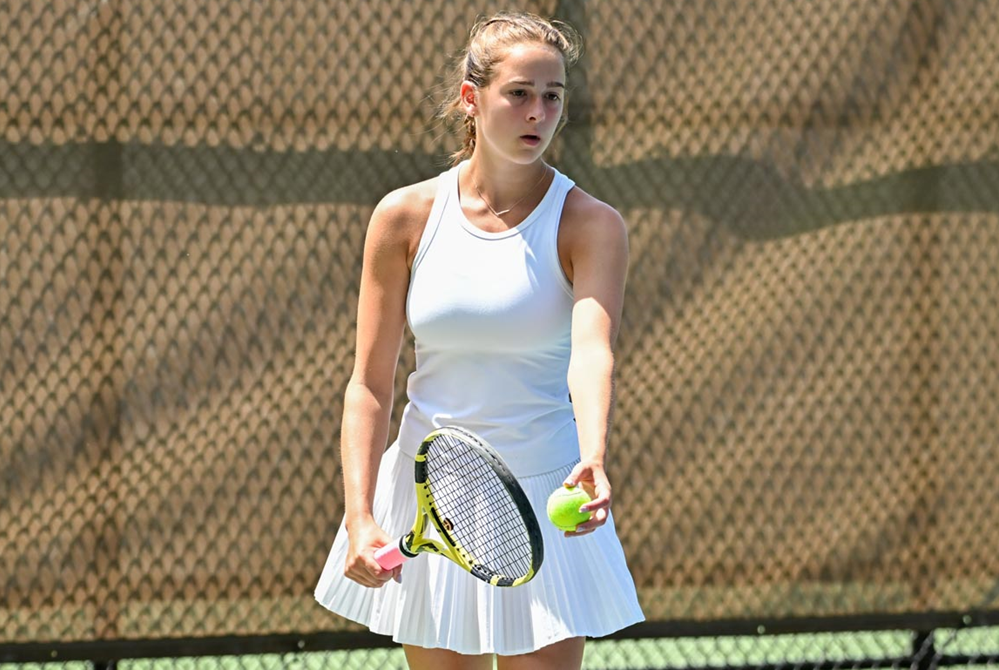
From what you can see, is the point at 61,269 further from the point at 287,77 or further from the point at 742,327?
the point at 742,327

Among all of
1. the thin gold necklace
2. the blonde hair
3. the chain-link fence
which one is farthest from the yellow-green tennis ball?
the chain-link fence

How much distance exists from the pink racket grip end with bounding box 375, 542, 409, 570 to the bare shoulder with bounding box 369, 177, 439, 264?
0.47 meters

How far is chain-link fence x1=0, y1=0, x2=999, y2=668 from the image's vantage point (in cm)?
327

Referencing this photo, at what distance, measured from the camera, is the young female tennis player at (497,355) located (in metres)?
2.01

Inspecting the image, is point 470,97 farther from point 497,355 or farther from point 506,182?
point 497,355

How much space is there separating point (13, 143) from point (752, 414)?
6.46ft

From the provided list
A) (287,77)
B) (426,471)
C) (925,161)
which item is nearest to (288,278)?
(287,77)

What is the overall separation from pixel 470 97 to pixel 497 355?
0.42 metres

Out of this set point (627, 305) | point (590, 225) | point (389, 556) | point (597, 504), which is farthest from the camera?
point (627, 305)

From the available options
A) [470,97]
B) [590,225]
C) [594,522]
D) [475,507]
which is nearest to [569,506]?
[594,522]

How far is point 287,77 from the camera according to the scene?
332 cm

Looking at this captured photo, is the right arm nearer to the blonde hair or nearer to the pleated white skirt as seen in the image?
the pleated white skirt

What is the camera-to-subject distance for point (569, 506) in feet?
5.87

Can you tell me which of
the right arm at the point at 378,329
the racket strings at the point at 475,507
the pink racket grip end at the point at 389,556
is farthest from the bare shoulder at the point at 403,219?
the pink racket grip end at the point at 389,556
